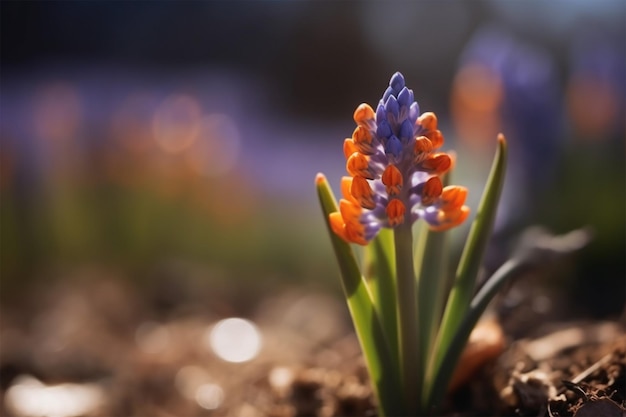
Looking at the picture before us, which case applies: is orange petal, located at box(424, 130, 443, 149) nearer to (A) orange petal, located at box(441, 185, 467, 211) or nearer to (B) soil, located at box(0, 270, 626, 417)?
(A) orange petal, located at box(441, 185, 467, 211)

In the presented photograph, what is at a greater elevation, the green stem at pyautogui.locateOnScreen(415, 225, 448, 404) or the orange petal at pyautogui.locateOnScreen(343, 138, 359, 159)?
the orange petal at pyautogui.locateOnScreen(343, 138, 359, 159)

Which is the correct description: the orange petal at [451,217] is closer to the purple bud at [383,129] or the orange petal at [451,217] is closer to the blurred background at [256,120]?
the purple bud at [383,129]

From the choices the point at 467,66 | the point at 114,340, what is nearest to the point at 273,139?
the point at 467,66

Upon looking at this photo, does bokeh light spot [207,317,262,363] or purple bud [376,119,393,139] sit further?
bokeh light spot [207,317,262,363]

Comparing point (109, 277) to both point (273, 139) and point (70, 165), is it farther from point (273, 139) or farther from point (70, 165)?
point (273, 139)

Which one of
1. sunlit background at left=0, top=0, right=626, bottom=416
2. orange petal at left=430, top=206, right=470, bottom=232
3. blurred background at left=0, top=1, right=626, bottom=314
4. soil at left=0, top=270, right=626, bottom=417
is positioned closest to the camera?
orange petal at left=430, top=206, right=470, bottom=232

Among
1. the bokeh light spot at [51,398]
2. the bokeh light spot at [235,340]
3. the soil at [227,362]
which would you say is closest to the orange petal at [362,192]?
the soil at [227,362]

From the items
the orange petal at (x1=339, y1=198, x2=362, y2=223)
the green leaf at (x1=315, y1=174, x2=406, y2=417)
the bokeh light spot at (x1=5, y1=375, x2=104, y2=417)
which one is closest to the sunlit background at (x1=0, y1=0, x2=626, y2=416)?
the bokeh light spot at (x1=5, y1=375, x2=104, y2=417)
